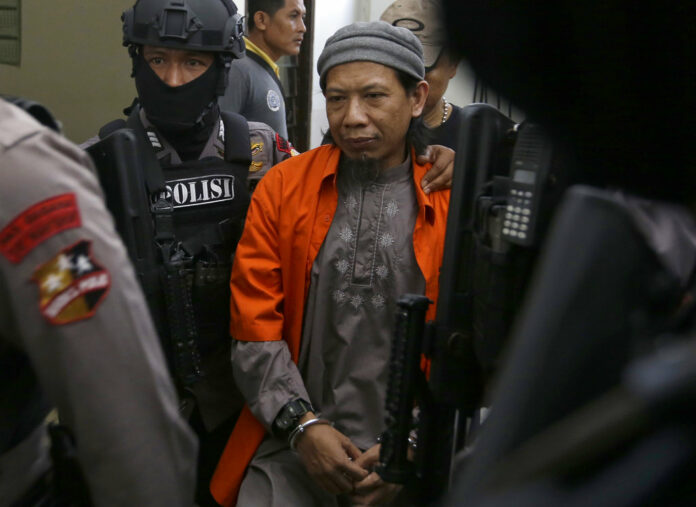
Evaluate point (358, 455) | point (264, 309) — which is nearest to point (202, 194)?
point (264, 309)

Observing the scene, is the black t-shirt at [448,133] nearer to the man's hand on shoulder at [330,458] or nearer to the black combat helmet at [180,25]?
the black combat helmet at [180,25]

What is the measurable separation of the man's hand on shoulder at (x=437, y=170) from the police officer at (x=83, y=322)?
3.50ft

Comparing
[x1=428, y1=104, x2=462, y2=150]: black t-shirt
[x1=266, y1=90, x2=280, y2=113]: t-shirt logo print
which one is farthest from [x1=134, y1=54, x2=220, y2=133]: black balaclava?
[x1=266, y1=90, x2=280, y2=113]: t-shirt logo print

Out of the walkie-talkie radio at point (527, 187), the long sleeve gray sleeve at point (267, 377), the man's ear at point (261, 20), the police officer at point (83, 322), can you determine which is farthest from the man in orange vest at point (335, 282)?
the man's ear at point (261, 20)

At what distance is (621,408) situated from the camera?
51cm

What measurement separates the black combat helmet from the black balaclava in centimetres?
8

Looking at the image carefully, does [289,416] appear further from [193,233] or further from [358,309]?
[193,233]

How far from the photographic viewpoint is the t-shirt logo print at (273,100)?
10.4ft

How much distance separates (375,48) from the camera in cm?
180

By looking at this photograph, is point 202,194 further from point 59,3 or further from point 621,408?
point 59,3

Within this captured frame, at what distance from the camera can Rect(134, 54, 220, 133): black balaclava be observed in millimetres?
1965

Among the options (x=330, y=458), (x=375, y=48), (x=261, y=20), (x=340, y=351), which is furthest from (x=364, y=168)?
(x=261, y=20)

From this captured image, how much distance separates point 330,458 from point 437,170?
794mm

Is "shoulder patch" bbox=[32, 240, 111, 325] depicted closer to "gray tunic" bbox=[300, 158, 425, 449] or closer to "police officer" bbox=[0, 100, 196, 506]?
"police officer" bbox=[0, 100, 196, 506]
